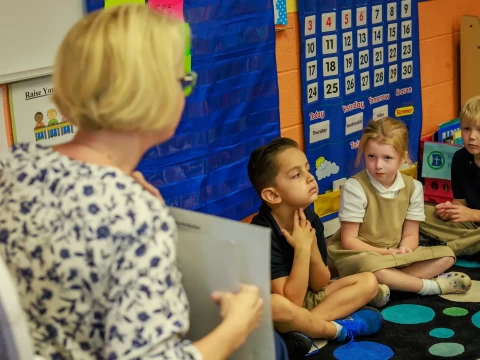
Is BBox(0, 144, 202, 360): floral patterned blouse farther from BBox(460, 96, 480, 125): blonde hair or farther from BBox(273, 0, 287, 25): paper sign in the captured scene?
BBox(460, 96, 480, 125): blonde hair

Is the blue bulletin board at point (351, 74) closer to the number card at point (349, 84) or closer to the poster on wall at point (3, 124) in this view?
the number card at point (349, 84)

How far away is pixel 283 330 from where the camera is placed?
2.21 meters

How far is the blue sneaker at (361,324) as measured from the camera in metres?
2.33

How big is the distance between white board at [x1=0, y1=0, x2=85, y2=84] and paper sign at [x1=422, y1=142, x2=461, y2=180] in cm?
186

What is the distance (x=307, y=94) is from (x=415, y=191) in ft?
1.97

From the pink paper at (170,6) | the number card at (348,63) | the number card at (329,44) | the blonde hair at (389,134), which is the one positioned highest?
the pink paper at (170,6)

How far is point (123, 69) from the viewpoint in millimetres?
1075

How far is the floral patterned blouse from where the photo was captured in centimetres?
106

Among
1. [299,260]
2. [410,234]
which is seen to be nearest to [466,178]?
[410,234]

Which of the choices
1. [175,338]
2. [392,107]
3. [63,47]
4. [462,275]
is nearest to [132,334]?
[175,338]

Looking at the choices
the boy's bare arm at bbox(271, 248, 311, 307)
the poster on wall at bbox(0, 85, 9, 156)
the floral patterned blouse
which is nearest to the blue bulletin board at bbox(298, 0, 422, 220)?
the boy's bare arm at bbox(271, 248, 311, 307)

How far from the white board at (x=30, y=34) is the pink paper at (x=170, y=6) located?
12.6 inches

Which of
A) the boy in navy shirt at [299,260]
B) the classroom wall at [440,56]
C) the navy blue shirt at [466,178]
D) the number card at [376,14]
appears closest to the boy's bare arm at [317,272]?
the boy in navy shirt at [299,260]

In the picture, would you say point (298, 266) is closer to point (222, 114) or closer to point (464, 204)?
point (222, 114)
